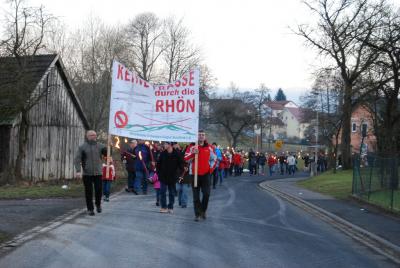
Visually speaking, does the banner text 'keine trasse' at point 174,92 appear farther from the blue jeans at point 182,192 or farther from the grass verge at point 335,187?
the grass verge at point 335,187

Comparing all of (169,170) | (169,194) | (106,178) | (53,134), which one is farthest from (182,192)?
(53,134)

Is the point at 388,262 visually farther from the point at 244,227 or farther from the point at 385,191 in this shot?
the point at 385,191

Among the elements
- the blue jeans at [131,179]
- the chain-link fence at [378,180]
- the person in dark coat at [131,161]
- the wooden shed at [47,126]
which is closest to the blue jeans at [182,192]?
the person in dark coat at [131,161]

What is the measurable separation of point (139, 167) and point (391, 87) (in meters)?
12.7

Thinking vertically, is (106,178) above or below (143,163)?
below

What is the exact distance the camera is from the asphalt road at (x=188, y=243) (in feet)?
28.0

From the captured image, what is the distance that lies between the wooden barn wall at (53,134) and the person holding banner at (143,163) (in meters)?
8.79

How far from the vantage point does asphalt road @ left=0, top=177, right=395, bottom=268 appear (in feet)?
28.0

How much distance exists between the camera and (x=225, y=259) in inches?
345

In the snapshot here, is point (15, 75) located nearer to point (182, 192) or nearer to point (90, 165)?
point (182, 192)

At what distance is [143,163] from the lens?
2064cm

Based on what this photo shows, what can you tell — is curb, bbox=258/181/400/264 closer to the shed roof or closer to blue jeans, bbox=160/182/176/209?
blue jeans, bbox=160/182/176/209

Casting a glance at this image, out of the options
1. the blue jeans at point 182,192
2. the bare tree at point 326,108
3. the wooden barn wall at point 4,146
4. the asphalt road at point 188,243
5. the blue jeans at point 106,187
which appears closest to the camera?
the asphalt road at point 188,243

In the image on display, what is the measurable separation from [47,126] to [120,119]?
16649 mm
